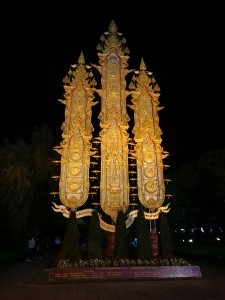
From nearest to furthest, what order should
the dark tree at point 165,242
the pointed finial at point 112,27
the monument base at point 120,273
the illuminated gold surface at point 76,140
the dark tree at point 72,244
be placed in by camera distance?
1. the monument base at point 120,273
2. the dark tree at point 72,244
3. the dark tree at point 165,242
4. the illuminated gold surface at point 76,140
5. the pointed finial at point 112,27

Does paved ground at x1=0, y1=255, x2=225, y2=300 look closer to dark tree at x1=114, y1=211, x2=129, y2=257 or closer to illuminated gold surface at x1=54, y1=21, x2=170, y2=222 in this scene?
dark tree at x1=114, y1=211, x2=129, y2=257

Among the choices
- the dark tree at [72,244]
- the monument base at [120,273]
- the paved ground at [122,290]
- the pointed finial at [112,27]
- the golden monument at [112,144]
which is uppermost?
the pointed finial at [112,27]

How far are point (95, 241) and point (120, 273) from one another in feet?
6.10

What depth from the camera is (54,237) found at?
43375mm

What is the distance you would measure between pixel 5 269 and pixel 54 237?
29.5m

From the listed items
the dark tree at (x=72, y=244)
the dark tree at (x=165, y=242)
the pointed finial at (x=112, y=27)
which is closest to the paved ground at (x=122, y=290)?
the dark tree at (x=72, y=244)

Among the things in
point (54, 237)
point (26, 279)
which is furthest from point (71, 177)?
point (54, 237)

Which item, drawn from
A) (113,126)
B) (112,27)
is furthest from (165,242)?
(112,27)

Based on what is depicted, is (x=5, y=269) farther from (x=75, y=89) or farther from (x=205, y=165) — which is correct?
(x=205, y=165)

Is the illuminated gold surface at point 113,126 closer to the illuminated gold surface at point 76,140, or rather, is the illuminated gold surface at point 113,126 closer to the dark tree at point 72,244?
the illuminated gold surface at point 76,140

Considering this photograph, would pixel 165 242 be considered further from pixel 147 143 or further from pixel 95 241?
pixel 147 143

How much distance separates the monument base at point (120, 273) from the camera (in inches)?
446

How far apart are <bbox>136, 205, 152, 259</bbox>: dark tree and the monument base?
0.95m

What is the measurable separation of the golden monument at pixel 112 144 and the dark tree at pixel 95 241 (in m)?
2.20
